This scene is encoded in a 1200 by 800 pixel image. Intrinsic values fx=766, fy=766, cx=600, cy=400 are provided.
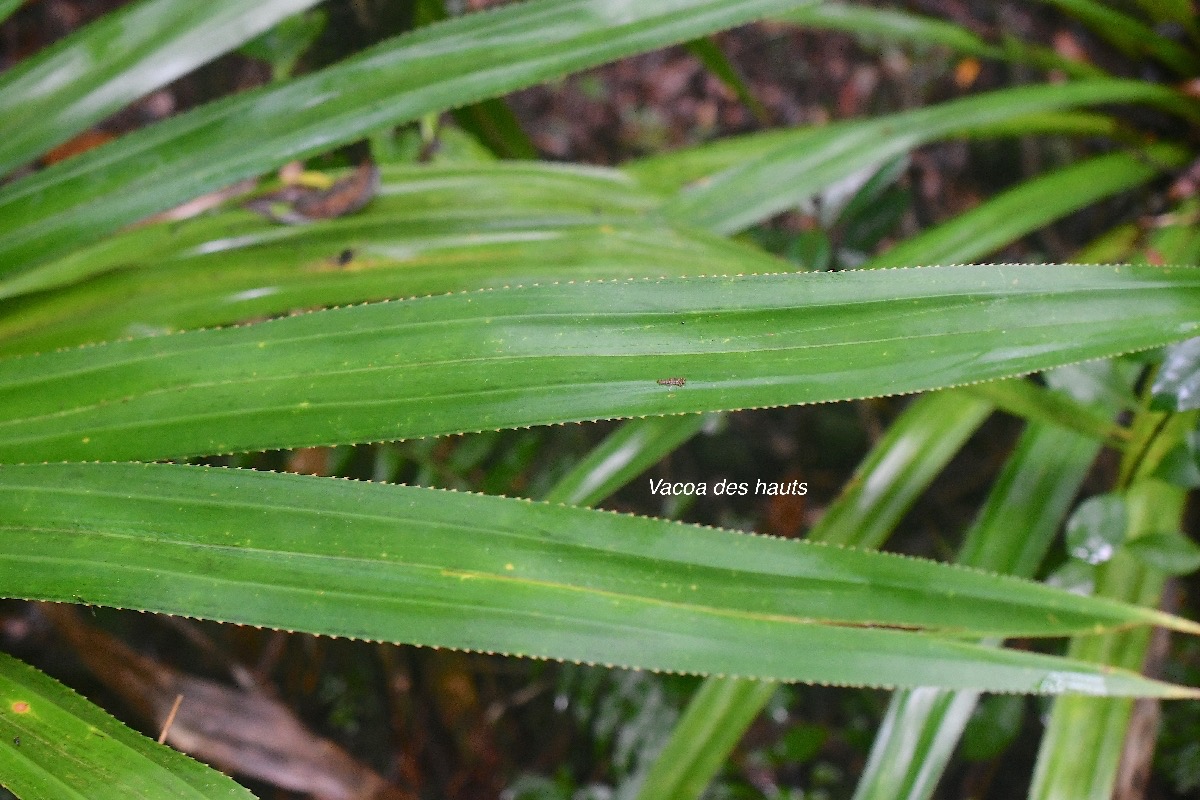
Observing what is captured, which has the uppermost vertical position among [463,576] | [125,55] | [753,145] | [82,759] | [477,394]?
[753,145]

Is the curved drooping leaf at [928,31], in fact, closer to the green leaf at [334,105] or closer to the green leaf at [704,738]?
the green leaf at [334,105]

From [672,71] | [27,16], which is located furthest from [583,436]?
[27,16]

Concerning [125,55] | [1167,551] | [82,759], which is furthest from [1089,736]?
Result: [125,55]

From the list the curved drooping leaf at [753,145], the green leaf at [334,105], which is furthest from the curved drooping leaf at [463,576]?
the curved drooping leaf at [753,145]

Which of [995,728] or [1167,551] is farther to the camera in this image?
[995,728]

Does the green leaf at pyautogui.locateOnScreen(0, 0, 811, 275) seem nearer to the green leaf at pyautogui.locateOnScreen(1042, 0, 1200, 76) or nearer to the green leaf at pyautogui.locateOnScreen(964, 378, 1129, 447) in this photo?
the green leaf at pyautogui.locateOnScreen(964, 378, 1129, 447)

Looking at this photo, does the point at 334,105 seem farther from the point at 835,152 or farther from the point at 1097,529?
the point at 1097,529
